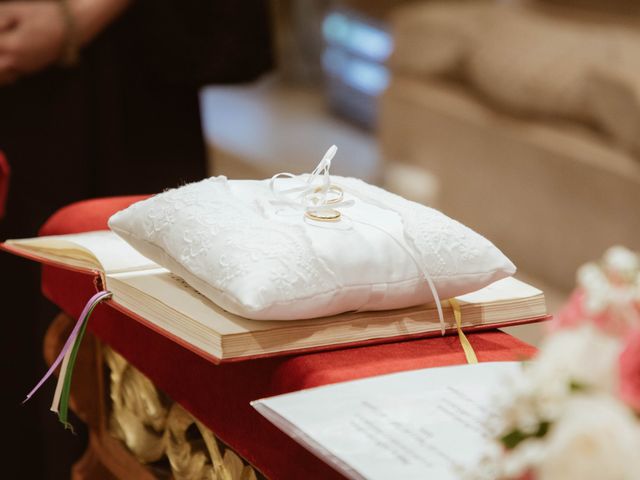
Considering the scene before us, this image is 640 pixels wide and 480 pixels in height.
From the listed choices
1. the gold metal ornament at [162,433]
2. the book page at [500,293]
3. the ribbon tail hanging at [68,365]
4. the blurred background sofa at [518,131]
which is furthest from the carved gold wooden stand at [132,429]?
the blurred background sofa at [518,131]

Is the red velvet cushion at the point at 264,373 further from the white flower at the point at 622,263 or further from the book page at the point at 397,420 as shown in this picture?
the white flower at the point at 622,263

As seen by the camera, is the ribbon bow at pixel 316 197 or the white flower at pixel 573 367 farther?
the ribbon bow at pixel 316 197

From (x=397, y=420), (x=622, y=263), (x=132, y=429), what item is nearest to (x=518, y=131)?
(x=132, y=429)

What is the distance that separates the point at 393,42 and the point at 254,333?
276 cm

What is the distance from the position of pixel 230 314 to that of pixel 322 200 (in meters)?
0.12

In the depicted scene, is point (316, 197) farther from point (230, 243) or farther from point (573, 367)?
point (573, 367)

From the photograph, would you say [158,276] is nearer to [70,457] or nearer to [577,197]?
[70,457]

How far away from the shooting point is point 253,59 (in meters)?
1.46

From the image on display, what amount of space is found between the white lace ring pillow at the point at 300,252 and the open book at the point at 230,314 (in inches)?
0.4

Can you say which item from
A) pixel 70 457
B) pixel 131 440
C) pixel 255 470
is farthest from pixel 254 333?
pixel 70 457

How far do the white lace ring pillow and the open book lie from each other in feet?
0.03

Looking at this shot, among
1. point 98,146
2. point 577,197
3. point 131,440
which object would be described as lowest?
point 577,197

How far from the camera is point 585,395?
0.40 m

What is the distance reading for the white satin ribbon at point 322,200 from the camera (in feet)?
2.46
